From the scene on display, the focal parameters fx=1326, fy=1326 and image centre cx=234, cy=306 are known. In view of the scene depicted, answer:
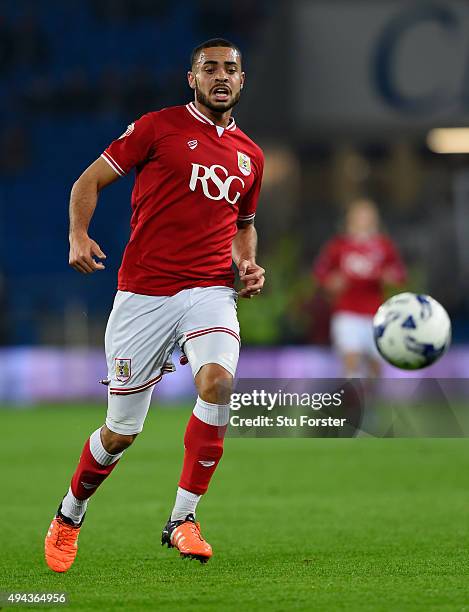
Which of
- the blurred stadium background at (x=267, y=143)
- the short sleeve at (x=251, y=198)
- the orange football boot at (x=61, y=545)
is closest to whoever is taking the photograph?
the orange football boot at (x=61, y=545)

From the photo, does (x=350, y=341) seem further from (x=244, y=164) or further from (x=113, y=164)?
(x=113, y=164)

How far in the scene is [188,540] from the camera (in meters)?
5.27

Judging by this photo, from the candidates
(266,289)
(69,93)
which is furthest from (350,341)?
(69,93)

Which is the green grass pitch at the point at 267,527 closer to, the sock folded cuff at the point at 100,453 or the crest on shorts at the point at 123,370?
the sock folded cuff at the point at 100,453

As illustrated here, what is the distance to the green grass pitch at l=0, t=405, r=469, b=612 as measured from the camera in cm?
463

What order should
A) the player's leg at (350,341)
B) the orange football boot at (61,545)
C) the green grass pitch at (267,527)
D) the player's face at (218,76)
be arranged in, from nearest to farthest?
the green grass pitch at (267,527), the orange football boot at (61,545), the player's face at (218,76), the player's leg at (350,341)

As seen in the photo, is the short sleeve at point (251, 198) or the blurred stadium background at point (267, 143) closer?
the short sleeve at point (251, 198)

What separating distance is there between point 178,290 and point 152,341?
0.24 m

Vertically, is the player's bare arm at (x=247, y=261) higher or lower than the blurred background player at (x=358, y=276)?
higher

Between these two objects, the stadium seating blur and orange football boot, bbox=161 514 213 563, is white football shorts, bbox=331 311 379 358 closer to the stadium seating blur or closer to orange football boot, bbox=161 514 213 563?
orange football boot, bbox=161 514 213 563

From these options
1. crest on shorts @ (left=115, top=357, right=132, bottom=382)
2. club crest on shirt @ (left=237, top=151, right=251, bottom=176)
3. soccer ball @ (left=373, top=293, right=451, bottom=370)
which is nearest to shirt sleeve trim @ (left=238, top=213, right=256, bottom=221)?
club crest on shirt @ (left=237, top=151, right=251, bottom=176)

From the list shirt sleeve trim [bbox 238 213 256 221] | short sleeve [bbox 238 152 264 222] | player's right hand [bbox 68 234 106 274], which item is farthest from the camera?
shirt sleeve trim [bbox 238 213 256 221]

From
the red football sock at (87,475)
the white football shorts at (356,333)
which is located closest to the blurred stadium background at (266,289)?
the red football sock at (87,475)

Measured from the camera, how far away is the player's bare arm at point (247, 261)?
5.51 metres
